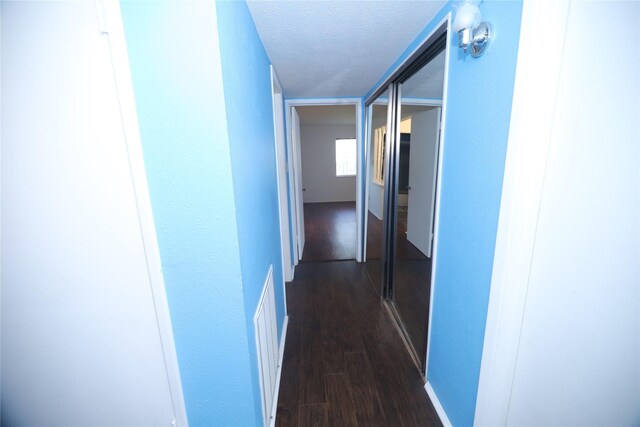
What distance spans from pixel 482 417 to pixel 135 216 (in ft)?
4.94

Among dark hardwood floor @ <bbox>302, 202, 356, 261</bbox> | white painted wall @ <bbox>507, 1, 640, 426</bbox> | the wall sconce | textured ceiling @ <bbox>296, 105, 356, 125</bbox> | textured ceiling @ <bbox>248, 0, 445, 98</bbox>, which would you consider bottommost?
dark hardwood floor @ <bbox>302, 202, 356, 261</bbox>

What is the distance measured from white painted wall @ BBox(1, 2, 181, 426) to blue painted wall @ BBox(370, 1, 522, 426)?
1.21m

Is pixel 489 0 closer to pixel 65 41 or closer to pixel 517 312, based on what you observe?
pixel 517 312

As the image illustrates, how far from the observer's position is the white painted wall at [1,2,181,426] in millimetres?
657

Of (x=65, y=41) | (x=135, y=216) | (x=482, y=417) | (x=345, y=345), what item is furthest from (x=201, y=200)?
(x=345, y=345)

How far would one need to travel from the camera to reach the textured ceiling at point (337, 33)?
107cm

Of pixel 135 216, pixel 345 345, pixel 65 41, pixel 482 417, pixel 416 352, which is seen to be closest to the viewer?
pixel 65 41

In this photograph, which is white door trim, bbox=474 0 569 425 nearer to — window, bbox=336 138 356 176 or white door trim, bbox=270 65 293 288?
white door trim, bbox=270 65 293 288

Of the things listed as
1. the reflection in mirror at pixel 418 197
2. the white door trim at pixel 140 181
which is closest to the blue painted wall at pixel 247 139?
the white door trim at pixel 140 181

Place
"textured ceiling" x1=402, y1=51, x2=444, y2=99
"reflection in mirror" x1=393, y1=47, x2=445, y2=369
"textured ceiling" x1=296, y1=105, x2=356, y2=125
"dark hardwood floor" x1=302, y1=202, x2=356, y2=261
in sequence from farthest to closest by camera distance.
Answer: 1. "textured ceiling" x1=296, y1=105, x2=356, y2=125
2. "dark hardwood floor" x1=302, y1=202, x2=356, y2=261
3. "reflection in mirror" x1=393, y1=47, x2=445, y2=369
4. "textured ceiling" x1=402, y1=51, x2=444, y2=99

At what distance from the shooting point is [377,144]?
18.3 ft

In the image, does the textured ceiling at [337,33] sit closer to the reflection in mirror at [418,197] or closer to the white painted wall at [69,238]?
the reflection in mirror at [418,197]

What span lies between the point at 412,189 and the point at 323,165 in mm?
3915

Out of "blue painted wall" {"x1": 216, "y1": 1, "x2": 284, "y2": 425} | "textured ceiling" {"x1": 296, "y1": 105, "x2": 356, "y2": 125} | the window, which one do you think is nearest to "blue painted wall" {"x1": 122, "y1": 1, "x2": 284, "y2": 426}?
"blue painted wall" {"x1": 216, "y1": 1, "x2": 284, "y2": 425}
